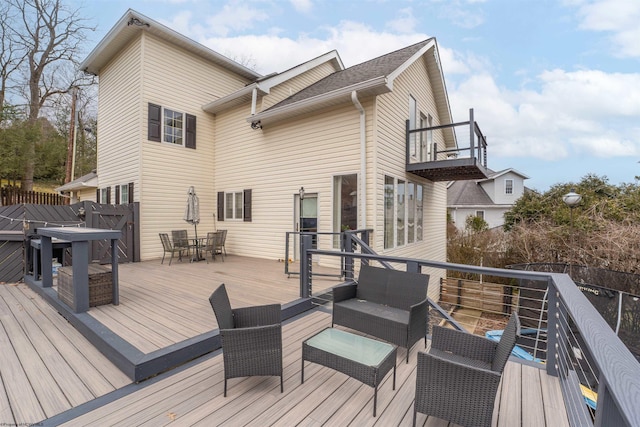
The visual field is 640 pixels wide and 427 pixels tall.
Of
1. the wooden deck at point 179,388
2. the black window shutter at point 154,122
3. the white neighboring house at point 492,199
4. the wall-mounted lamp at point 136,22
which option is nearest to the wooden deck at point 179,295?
the wooden deck at point 179,388

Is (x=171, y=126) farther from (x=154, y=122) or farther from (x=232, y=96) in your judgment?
(x=232, y=96)

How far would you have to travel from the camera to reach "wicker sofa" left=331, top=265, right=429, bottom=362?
2916mm

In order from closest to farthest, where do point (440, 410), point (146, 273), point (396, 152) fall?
point (440, 410) < point (146, 273) < point (396, 152)

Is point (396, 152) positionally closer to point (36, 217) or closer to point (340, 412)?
point (340, 412)

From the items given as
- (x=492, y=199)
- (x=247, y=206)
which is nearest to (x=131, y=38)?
(x=247, y=206)

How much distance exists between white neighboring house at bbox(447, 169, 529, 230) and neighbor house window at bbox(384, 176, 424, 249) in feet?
42.0

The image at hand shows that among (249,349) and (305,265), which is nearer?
(249,349)

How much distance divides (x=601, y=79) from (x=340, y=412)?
80.0 feet

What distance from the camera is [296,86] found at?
984 cm

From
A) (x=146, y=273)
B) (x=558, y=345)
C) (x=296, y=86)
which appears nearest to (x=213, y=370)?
(x=558, y=345)

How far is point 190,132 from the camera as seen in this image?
367 inches

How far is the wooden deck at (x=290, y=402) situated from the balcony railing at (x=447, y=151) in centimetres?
553

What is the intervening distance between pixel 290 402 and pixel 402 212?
6.56 m

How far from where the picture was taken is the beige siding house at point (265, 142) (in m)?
6.91
